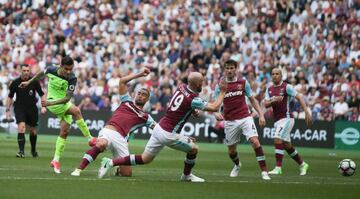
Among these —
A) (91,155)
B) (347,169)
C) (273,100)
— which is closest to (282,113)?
(273,100)

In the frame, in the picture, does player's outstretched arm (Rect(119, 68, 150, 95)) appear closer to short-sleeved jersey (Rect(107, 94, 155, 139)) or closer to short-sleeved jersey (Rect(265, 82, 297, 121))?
short-sleeved jersey (Rect(107, 94, 155, 139))

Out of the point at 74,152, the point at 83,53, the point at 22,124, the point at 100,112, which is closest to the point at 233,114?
the point at 22,124

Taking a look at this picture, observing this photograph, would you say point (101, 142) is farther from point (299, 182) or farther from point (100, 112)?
point (100, 112)

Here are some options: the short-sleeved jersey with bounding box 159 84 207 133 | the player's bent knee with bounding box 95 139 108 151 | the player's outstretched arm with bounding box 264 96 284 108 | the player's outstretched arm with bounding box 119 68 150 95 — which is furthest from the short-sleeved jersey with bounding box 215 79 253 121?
the player's bent knee with bounding box 95 139 108 151

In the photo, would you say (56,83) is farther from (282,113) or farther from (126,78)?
(282,113)

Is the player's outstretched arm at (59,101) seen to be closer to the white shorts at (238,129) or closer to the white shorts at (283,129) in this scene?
the white shorts at (238,129)

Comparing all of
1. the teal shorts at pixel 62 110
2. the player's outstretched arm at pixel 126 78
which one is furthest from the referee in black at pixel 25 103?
the player's outstretched arm at pixel 126 78

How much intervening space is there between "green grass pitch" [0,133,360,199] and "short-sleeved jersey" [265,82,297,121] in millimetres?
1376

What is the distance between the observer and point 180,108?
17.0m

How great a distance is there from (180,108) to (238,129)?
3.01 m

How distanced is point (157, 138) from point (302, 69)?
20660mm

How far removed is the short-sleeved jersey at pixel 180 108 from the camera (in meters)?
16.8

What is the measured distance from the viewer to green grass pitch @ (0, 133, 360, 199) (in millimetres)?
14453

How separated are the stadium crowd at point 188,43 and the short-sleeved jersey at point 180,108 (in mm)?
18767
